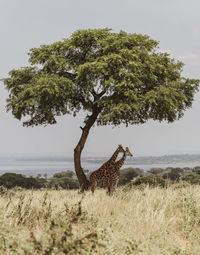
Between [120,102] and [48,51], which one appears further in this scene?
[48,51]

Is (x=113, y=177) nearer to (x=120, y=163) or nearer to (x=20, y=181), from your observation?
(x=120, y=163)

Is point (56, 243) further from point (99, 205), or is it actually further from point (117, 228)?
point (99, 205)

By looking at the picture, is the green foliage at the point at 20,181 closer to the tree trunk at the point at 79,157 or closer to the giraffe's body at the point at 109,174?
the tree trunk at the point at 79,157

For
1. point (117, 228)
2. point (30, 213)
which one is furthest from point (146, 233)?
point (30, 213)

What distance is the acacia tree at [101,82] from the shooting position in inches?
609

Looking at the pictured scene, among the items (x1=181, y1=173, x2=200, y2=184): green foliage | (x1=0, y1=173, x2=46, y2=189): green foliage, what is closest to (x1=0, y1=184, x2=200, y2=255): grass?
(x1=181, y1=173, x2=200, y2=184): green foliage

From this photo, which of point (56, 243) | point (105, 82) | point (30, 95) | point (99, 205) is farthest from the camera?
point (30, 95)

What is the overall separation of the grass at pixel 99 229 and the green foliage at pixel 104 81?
19.7ft

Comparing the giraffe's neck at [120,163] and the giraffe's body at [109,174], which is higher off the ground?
the giraffe's neck at [120,163]

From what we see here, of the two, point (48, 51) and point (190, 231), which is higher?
point (48, 51)

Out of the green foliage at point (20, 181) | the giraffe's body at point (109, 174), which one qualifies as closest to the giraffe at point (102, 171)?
the giraffe's body at point (109, 174)

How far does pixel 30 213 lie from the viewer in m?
7.99

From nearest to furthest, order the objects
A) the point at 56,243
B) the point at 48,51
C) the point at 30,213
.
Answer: the point at 56,243 → the point at 30,213 → the point at 48,51

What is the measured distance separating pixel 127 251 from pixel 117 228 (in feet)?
5.91
